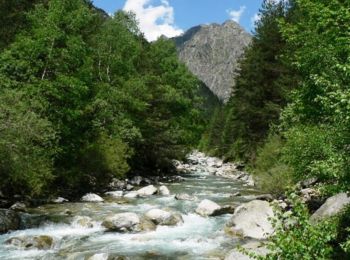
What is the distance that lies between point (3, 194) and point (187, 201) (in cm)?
983

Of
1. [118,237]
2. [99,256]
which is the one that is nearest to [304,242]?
[99,256]

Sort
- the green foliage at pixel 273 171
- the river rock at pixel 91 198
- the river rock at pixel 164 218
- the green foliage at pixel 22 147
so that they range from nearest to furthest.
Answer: the green foliage at pixel 22 147 < the river rock at pixel 164 218 < the green foliage at pixel 273 171 < the river rock at pixel 91 198

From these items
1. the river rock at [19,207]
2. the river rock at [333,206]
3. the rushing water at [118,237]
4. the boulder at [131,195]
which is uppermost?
the river rock at [333,206]

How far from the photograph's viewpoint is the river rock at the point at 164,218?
1945 centimetres

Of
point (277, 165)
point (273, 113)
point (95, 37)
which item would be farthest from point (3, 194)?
point (273, 113)

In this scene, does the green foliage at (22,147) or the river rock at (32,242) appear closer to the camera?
the river rock at (32,242)

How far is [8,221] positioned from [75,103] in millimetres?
10205

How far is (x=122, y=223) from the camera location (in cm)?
1847

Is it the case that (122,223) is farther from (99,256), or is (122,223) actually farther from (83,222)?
(99,256)

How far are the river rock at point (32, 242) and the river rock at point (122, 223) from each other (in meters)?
3.12

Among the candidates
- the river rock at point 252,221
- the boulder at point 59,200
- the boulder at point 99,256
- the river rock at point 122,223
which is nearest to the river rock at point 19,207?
the boulder at point 59,200

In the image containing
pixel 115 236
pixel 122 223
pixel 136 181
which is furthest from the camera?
pixel 136 181

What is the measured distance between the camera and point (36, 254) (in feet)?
48.2

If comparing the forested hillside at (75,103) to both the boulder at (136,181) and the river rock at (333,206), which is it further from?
the river rock at (333,206)
